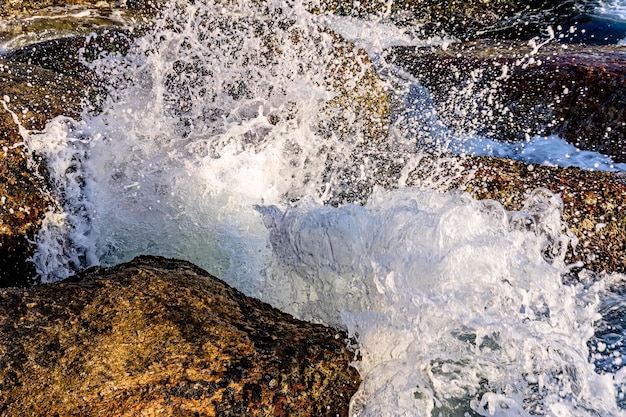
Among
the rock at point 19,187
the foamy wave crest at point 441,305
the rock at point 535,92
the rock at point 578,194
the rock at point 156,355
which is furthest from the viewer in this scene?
the rock at point 535,92

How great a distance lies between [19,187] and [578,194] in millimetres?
4525

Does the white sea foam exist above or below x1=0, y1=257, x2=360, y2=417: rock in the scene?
below

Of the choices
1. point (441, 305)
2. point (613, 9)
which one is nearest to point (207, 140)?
point (441, 305)

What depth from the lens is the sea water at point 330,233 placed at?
291cm

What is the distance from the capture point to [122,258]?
4.18m

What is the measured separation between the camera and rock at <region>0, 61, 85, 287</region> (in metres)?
3.69

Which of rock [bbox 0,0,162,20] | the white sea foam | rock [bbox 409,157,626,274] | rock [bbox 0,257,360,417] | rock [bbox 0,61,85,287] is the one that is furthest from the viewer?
the white sea foam

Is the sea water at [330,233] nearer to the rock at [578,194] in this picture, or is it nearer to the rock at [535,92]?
the rock at [578,194]

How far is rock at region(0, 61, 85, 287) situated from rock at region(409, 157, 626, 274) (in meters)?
3.20

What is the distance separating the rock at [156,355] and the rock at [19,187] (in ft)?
3.47

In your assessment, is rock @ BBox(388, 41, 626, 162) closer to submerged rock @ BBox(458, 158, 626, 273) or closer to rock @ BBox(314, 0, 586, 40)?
submerged rock @ BBox(458, 158, 626, 273)

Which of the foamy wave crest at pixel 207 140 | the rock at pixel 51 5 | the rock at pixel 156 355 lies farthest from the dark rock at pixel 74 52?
the rock at pixel 156 355

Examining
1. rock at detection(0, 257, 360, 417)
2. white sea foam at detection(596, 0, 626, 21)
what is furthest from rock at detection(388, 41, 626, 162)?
rock at detection(0, 257, 360, 417)

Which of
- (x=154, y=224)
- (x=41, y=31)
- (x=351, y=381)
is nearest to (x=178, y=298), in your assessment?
(x=351, y=381)
